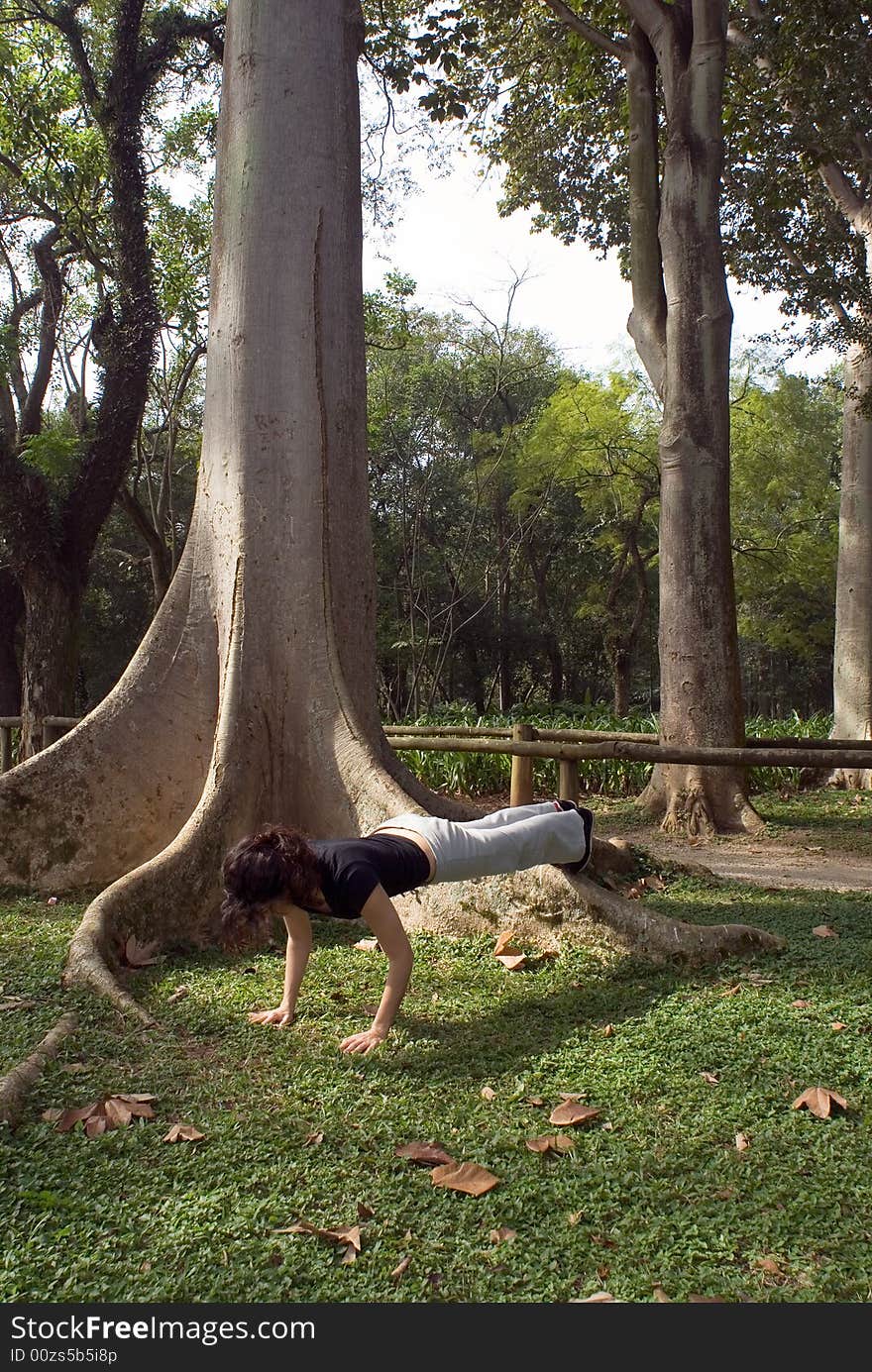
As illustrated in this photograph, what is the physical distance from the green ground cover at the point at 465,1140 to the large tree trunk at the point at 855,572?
30.8 feet

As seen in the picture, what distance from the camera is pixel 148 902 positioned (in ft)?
14.8

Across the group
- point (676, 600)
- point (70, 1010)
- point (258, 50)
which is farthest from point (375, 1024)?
point (676, 600)

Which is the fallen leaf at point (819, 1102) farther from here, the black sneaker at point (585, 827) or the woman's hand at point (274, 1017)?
the woman's hand at point (274, 1017)

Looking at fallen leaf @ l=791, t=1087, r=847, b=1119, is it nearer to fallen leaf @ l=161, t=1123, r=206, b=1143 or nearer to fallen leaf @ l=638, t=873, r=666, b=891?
fallen leaf @ l=161, t=1123, r=206, b=1143

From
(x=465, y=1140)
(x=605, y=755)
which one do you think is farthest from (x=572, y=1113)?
(x=605, y=755)

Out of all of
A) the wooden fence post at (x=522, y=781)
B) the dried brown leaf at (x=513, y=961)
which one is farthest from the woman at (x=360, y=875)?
the wooden fence post at (x=522, y=781)

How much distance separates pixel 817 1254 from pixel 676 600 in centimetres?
717

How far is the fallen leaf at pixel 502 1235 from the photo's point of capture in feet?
7.63

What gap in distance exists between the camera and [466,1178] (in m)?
2.59

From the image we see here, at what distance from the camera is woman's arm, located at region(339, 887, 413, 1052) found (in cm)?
335

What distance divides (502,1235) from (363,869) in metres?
1.26

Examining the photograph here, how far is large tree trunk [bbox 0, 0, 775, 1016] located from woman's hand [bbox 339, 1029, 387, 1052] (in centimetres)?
145

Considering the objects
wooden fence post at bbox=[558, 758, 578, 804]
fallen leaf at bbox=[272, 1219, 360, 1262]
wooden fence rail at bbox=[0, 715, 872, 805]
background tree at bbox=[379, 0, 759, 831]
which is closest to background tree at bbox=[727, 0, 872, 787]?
background tree at bbox=[379, 0, 759, 831]

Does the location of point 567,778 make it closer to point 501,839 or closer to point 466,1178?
point 501,839
